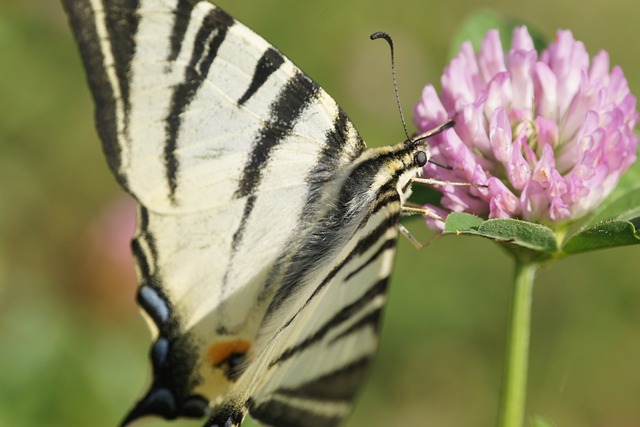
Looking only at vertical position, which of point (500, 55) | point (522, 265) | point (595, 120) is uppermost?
point (500, 55)

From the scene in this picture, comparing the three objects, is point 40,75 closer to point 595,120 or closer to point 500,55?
point 500,55

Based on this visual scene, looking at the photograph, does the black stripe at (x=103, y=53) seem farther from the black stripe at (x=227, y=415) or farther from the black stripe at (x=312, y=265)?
the black stripe at (x=227, y=415)

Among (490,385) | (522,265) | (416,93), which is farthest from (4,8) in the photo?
(522,265)

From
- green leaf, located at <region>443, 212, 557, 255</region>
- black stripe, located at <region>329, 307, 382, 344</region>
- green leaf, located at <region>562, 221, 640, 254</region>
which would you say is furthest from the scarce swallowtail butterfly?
black stripe, located at <region>329, 307, 382, 344</region>

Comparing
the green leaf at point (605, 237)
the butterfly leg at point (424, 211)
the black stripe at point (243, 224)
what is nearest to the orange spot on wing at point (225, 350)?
the black stripe at point (243, 224)

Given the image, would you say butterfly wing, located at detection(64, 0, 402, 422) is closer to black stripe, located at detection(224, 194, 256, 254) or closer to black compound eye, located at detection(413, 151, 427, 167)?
black stripe, located at detection(224, 194, 256, 254)

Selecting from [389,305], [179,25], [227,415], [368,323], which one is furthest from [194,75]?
[389,305]
